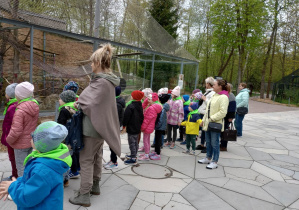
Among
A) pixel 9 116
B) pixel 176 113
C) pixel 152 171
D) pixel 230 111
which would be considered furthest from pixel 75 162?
pixel 230 111

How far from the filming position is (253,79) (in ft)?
138

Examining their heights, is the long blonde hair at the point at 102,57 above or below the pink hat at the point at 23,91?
above

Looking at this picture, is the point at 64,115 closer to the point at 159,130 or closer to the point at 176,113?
the point at 159,130

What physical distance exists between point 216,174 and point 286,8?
1028 inches

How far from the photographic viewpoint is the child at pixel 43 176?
1.59m

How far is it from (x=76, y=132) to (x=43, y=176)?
107cm

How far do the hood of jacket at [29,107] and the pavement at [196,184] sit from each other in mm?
1130

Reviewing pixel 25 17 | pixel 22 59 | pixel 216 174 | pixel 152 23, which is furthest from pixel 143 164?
pixel 22 59

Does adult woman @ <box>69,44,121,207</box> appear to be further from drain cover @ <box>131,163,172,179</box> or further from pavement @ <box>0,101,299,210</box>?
drain cover @ <box>131,163,172,179</box>

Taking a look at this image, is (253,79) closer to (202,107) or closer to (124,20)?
(124,20)

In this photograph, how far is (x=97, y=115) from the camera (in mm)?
2578

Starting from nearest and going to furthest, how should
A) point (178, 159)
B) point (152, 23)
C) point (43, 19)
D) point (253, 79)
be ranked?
1. point (178, 159)
2. point (43, 19)
3. point (152, 23)
4. point (253, 79)

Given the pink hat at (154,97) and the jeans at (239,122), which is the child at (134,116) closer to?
the pink hat at (154,97)

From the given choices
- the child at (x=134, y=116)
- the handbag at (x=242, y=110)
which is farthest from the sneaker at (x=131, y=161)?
the handbag at (x=242, y=110)
